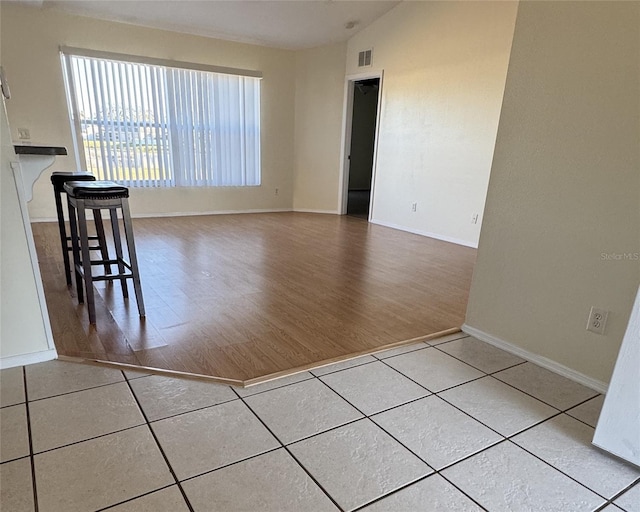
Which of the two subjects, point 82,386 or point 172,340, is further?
point 172,340

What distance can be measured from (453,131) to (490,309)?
310 cm

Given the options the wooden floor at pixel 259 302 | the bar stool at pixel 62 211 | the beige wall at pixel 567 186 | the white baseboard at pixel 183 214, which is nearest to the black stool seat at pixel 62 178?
the bar stool at pixel 62 211

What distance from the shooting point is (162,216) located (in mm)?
5840

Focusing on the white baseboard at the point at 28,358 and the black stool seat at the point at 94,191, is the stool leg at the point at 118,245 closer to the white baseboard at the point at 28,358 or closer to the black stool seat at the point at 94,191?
the black stool seat at the point at 94,191

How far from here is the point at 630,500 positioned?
4.17 feet

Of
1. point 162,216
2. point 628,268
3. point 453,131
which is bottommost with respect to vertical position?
point 162,216

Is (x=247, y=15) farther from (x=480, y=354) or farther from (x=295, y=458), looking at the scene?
(x=295, y=458)

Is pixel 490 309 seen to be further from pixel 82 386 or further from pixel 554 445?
pixel 82 386

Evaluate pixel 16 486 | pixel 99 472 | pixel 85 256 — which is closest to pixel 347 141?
pixel 85 256

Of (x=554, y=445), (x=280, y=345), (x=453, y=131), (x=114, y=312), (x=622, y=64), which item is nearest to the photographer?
(x=554, y=445)

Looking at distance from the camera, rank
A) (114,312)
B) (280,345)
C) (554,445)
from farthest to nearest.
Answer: (114,312)
(280,345)
(554,445)

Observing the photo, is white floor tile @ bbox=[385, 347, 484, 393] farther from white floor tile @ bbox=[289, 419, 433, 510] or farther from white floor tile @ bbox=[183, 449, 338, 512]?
white floor tile @ bbox=[183, 449, 338, 512]

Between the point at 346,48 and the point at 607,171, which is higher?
the point at 346,48

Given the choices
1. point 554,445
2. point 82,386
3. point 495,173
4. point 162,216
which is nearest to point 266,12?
point 162,216
